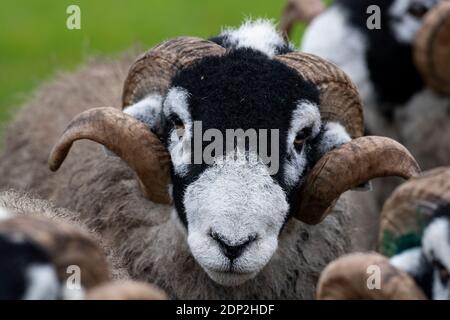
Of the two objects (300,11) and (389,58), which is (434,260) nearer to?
(389,58)

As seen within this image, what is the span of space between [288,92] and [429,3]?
2662 millimetres

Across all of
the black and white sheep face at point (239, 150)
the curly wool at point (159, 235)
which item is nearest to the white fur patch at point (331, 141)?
the black and white sheep face at point (239, 150)

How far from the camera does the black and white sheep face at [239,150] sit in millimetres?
4781

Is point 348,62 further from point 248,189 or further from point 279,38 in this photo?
point 248,189

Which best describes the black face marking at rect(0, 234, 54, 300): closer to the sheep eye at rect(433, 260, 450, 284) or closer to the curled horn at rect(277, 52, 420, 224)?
the sheep eye at rect(433, 260, 450, 284)

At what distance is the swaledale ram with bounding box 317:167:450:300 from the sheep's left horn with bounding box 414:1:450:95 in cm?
291

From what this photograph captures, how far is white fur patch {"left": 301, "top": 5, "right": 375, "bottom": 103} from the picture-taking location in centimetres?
753

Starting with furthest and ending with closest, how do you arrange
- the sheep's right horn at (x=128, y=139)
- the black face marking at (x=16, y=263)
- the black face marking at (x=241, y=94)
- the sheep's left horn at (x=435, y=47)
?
1. the sheep's left horn at (x=435, y=47)
2. the sheep's right horn at (x=128, y=139)
3. the black face marking at (x=241, y=94)
4. the black face marking at (x=16, y=263)

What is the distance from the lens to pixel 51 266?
3738 millimetres

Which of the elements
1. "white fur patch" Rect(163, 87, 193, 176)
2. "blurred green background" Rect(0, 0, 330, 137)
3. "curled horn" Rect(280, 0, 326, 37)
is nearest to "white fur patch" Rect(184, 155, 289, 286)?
"white fur patch" Rect(163, 87, 193, 176)

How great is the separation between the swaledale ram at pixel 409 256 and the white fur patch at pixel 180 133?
3.16 ft

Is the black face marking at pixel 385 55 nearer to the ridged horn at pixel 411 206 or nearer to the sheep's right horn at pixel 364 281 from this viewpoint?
the ridged horn at pixel 411 206
